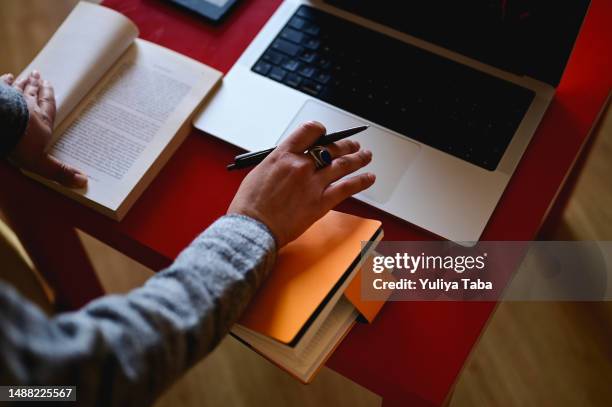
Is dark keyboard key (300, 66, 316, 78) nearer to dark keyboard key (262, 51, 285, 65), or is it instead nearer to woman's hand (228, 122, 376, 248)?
dark keyboard key (262, 51, 285, 65)

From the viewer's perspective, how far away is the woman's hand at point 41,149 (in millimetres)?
834

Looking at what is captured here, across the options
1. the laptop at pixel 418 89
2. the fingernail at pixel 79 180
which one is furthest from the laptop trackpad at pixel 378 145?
the fingernail at pixel 79 180

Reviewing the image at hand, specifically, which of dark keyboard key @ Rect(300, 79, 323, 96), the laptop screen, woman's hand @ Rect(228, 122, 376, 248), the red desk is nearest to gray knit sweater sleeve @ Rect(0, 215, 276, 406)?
woman's hand @ Rect(228, 122, 376, 248)

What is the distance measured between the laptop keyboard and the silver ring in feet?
0.48

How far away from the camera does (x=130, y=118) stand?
902mm

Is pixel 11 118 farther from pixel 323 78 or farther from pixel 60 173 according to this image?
pixel 323 78

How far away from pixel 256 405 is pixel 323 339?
2.17 feet

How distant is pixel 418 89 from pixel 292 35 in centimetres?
22

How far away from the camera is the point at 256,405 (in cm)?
132

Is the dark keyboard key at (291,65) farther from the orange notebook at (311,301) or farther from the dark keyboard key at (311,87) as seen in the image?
the orange notebook at (311,301)

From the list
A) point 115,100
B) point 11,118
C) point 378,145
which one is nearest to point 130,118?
point 115,100

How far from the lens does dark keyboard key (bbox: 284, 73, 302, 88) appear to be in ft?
3.07

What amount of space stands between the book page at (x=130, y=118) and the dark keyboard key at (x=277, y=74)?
0.27 ft

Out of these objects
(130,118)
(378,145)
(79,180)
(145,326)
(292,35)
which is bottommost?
(145,326)
